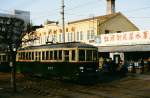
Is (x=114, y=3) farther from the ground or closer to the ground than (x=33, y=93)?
farther from the ground

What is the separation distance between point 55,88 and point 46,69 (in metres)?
3.92

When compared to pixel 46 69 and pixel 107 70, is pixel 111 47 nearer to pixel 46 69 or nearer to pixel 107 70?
pixel 107 70

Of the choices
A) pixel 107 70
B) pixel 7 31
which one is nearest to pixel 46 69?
pixel 7 31

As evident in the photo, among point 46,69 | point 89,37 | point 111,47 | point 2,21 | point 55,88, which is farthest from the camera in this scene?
point 89,37

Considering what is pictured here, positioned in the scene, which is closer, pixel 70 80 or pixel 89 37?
pixel 70 80

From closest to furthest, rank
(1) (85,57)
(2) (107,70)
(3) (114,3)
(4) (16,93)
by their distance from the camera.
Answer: (4) (16,93) < (1) (85,57) < (2) (107,70) < (3) (114,3)

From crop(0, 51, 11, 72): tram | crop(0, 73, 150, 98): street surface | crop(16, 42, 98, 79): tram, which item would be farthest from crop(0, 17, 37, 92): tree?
crop(0, 51, 11, 72): tram

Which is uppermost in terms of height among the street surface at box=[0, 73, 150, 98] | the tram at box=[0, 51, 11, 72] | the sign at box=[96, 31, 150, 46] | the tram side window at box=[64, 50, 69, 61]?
the sign at box=[96, 31, 150, 46]

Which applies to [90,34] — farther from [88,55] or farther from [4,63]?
[88,55]

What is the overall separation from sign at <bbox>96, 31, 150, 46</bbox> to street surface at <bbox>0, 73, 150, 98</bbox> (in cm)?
738

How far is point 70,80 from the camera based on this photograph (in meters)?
25.0

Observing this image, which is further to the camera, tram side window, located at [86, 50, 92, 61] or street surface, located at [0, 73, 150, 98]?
tram side window, located at [86, 50, 92, 61]

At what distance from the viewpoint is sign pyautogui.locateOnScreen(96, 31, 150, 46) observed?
33.2m

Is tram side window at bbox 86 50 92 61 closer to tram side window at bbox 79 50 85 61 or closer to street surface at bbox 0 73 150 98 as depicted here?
tram side window at bbox 79 50 85 61
